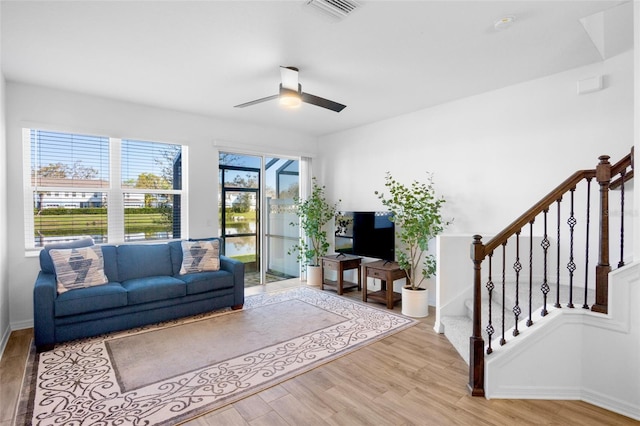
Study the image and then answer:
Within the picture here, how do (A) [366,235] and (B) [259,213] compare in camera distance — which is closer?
(A) [366,235]

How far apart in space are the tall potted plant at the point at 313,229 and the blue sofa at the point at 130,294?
5.77ft

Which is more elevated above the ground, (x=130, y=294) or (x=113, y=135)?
(x=113, y=135)

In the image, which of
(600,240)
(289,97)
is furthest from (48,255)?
(600,240)

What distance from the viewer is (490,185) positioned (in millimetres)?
4172

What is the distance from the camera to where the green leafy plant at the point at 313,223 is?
5.97m

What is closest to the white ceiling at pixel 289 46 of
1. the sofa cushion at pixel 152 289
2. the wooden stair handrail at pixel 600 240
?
the wooden stair handrail at pixel 600 240

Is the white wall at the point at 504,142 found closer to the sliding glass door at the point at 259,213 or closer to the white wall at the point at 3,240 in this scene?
the sliding glass door at the point at 259,213

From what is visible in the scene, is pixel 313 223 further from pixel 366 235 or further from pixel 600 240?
pixel 600 240

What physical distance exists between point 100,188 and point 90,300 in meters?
1.66

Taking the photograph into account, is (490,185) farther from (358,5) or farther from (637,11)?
(358,5)

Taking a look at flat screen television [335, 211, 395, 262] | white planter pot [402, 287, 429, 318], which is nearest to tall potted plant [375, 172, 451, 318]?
white planter pot [402, 287, 429, 318]

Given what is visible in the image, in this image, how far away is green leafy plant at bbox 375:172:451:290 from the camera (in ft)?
14.2

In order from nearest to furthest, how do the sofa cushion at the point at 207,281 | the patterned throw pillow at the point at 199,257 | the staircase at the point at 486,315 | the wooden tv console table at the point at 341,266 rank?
the staircase at the point at 486,315 → the sofa cushion at the point at 207,281 → the patterned throw pillow at the point at 199,257 → the wooden tv console table at the point at 341,266

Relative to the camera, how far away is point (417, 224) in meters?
4.30
